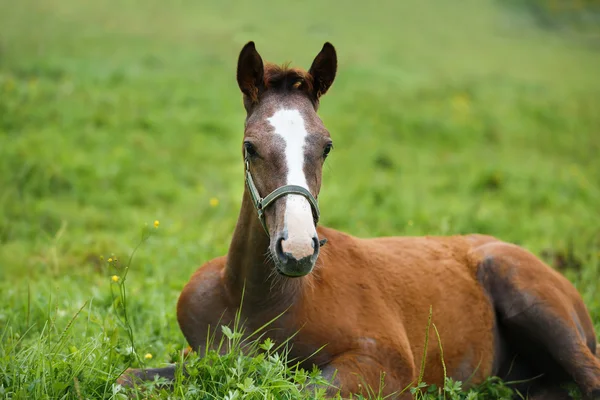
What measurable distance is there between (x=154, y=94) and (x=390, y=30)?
821 centimetres

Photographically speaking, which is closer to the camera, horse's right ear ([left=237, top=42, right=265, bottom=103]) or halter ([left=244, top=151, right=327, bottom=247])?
halter ([left=244, top=151, right=327, bottom=247])

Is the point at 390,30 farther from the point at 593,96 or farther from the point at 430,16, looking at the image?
the point at 593,96

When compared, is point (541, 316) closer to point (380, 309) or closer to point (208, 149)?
point (380, 309)

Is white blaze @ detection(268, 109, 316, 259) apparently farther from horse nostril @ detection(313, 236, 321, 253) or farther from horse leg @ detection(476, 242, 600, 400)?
horse leg @ detection(476, 242, 600, 400)

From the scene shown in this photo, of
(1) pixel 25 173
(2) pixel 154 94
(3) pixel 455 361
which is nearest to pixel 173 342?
(3) pixel 455 361

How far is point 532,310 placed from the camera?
4.64 meters

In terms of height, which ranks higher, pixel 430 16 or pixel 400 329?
pixel 430 16

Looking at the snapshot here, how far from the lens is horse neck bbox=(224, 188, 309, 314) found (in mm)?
3941

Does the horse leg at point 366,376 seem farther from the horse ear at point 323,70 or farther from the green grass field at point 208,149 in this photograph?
the horse ear at point 323,70

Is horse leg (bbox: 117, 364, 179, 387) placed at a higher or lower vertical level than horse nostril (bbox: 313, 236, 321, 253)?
lower

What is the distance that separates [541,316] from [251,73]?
8.38 feet

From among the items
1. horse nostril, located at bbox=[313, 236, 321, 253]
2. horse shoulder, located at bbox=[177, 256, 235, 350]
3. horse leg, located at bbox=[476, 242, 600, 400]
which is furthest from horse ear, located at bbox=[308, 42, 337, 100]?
horse leg, located at bbox=[476, 242, 600, 400]

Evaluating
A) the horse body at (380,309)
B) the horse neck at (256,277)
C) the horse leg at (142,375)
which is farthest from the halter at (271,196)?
the horse leg at (142,375)

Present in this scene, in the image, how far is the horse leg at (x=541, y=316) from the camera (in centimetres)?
448
